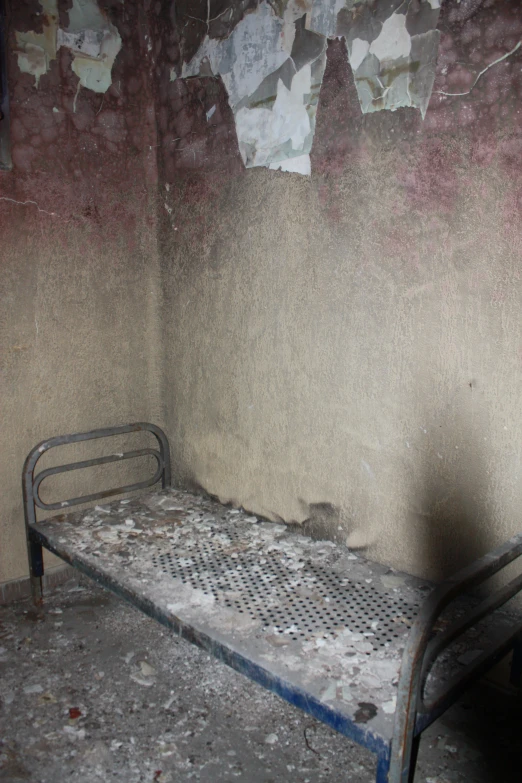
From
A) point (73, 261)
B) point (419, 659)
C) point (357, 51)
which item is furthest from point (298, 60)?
point (419, 659)

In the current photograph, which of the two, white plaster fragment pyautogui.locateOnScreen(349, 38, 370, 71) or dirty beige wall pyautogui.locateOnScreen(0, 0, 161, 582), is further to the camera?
dirty beige wall pyautogui.locateOnScreen(0, 0, 161, 582)

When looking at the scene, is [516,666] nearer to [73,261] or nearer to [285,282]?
[285,282]

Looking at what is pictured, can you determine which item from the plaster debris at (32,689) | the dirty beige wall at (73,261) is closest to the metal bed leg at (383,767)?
the plaster debris at (32,689)

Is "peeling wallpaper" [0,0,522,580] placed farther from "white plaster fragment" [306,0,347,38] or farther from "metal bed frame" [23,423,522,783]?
"metal bed frame" [23,423,522,783]

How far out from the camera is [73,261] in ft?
9.52

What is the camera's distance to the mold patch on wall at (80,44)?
2.66 metres

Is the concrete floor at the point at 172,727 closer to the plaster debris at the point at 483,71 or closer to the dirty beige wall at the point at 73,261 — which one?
the dirty beige wall at the point at 73,261

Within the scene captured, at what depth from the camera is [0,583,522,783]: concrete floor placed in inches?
72.3

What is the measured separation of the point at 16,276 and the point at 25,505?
1055 millimetres

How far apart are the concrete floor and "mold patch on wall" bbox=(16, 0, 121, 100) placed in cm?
257

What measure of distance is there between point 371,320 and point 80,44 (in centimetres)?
196

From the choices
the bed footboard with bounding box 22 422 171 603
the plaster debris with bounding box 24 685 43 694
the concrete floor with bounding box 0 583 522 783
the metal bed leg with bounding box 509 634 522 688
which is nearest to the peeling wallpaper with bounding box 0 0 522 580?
the bed footboard with bounding box 22 422 171 603

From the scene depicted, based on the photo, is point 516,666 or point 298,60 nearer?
point 516,666

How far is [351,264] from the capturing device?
2.31 meters
